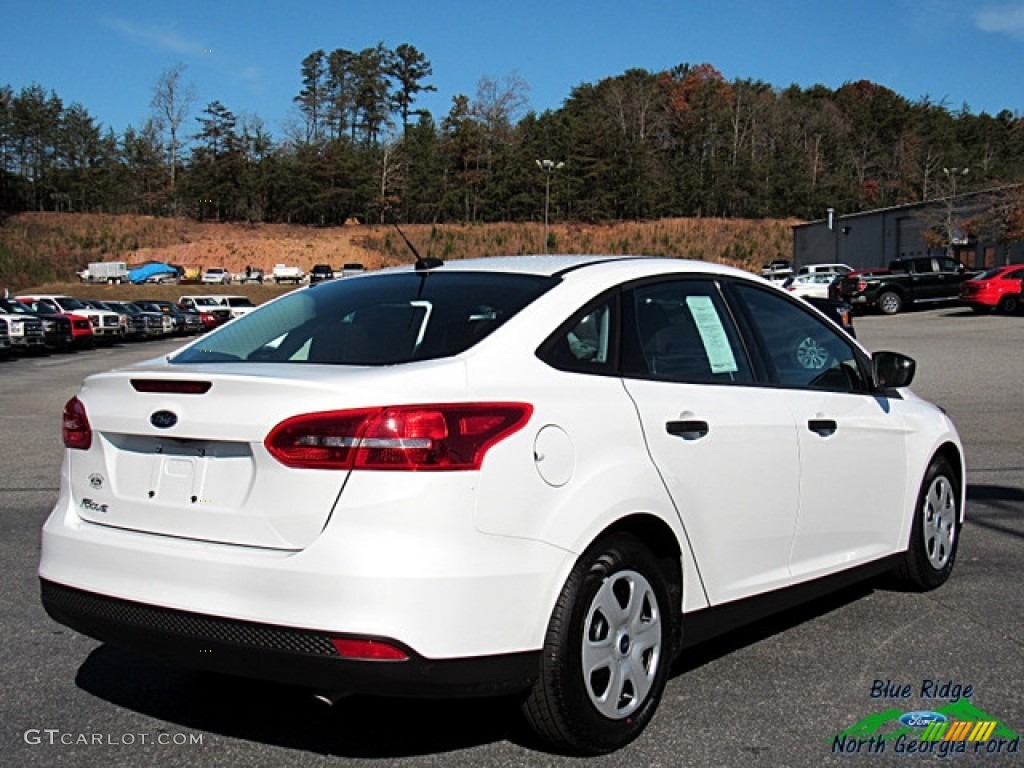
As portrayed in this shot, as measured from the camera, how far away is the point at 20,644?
4.77 m

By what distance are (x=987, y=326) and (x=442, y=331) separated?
3011 centimetres

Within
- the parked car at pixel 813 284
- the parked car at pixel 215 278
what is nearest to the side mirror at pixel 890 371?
the parked car at pixel 813 284

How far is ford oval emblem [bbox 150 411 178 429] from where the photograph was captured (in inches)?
135

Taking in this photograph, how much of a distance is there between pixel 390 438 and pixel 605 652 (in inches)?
41.8

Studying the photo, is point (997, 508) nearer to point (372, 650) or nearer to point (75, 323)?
point (372, 650)

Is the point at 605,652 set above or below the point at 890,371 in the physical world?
below

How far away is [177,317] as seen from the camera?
47.9m

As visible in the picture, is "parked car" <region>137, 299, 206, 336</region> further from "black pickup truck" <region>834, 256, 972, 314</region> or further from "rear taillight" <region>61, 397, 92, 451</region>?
"rear taillight" <region>61, 397, 92, 451</region>

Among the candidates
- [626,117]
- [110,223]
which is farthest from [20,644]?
[626,117]

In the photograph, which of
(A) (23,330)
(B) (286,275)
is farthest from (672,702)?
(B) (286,275)

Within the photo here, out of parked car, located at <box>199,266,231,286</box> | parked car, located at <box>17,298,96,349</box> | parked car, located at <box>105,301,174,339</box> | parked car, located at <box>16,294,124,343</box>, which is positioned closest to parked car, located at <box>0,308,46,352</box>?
parked car, located at <box>17,298,96,349</box>

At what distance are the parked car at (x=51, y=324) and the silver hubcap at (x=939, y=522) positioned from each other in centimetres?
3045

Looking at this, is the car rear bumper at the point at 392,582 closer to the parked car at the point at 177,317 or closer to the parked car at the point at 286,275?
the parked car at the point at 177,317

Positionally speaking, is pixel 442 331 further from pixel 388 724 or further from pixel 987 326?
pixel 987 326
